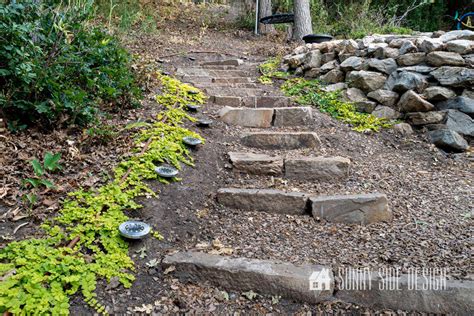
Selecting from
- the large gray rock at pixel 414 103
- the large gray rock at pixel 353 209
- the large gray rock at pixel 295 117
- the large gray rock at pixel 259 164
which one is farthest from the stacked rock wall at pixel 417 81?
the large gray rock at pixel 259 164

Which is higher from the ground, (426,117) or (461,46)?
(461,46)

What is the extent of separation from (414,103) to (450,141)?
1.96ft

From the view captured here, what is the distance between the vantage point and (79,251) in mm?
1925

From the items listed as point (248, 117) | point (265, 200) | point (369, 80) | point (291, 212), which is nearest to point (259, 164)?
point (265, 200)

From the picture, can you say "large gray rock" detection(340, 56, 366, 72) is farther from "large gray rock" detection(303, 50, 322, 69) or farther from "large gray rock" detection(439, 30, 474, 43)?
"large gray rock" detection(439, 30, 474, 43)

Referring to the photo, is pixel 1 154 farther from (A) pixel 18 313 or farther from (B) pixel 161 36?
(B) pixel 161 36

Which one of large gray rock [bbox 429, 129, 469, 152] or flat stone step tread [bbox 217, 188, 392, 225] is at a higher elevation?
→ large gray rock [bbox 429, 129, 469, 152]

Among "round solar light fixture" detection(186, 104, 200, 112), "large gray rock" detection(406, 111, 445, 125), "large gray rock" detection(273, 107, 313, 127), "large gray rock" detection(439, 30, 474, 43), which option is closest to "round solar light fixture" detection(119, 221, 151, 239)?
"round solar light fixture" detection(186, 104, 200, 112)

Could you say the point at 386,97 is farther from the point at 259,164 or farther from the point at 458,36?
the point at 259,164

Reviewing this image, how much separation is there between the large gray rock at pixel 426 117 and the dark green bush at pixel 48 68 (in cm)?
319

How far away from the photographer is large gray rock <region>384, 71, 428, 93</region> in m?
4.04

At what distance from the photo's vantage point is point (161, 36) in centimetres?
795

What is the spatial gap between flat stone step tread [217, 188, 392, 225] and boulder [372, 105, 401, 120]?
6.03 feet

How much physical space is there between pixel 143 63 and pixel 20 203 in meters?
2.99
